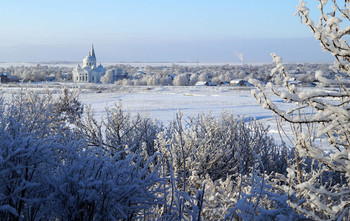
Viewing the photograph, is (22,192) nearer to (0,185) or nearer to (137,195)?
(0,185)

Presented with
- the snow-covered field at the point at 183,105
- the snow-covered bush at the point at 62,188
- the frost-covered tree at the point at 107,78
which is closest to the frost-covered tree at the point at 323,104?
the snow-covered bush at the point at 62,188

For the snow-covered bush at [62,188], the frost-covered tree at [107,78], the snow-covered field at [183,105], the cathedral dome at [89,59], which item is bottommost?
the snow-covered field at [183,105]

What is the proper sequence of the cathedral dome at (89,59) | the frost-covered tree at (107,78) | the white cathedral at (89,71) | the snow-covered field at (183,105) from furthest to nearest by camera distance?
→ the cathedral dome at (89,59)
the white cathedral at (89,71)
the frost-covered tree at (107,78)
the snow-covered field at (183,105)

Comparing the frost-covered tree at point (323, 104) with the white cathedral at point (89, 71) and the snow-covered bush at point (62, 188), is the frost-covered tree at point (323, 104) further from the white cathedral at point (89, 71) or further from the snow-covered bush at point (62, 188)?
the white cathedral at point (89, 71)

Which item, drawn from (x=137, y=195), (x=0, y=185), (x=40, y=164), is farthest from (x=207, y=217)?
(x=0, y=185)

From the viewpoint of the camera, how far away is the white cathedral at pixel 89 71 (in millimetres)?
100312

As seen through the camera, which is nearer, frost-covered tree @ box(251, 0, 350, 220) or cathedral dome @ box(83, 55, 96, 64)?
frost-covered tree @ box(251, 0, 350, 220)

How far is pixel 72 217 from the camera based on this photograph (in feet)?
7.64

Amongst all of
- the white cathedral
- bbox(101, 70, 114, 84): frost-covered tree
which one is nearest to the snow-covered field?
bbox(101, 70, 114, 84): frost-covered tree

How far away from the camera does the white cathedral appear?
100m

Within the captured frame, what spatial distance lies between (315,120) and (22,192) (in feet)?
6.60

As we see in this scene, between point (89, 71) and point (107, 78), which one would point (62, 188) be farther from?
point (89, 71)

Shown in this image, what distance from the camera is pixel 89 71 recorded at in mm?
101062

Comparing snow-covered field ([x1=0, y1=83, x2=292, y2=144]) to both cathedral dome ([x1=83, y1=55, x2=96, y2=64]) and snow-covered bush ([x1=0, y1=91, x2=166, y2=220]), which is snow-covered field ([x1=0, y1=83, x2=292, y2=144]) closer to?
snow-covered bush ([x1=0, y1=91, x2=166, y2=220])
